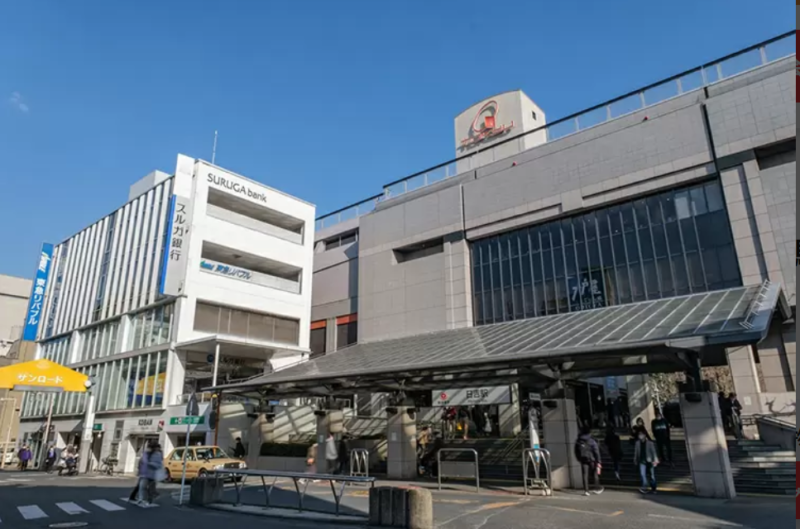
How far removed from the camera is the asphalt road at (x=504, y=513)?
974cm

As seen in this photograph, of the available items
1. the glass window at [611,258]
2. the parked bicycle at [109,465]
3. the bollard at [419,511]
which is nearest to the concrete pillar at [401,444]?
the bollard at [419,511]

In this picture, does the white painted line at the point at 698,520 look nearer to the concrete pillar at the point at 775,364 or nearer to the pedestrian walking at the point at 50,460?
the concrete pillar at the point at 775,364

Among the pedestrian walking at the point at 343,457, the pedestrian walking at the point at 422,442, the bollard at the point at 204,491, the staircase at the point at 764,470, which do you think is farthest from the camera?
the pedestrian walking at the point at 422,442

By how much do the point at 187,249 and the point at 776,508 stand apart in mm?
32345

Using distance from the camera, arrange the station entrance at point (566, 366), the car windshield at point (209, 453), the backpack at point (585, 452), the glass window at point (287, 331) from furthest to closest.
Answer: the glass window at point (287, 331), the car windshield at point (209, 453), the backpack at point (585, 452), the station entrance at point (566, 366)

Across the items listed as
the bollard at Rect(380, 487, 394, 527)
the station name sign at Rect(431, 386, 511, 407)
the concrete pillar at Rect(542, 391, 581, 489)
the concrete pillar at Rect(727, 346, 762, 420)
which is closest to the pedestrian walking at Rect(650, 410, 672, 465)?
the concrete pillar at Rect(542, 391, 581, 489)

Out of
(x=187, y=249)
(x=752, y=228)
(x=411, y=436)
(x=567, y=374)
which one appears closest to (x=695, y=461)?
(x=567, y=374)

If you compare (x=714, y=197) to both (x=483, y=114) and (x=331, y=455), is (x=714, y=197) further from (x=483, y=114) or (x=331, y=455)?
(x=483, y=114)

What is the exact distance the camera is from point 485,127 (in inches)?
1923

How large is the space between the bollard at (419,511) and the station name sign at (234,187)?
103ft

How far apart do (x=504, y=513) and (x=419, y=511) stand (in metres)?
2.44

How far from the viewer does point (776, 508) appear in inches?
422

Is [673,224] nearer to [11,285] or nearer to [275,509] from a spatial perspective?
[275,509]

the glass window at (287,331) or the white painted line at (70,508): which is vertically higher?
the glass window at (287,331)
